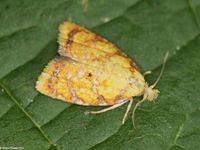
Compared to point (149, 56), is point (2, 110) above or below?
above

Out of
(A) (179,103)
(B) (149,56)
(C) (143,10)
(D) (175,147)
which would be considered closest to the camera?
(D) (175,147)

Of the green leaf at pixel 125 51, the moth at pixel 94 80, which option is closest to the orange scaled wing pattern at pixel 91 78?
the moth at pixel 94 80

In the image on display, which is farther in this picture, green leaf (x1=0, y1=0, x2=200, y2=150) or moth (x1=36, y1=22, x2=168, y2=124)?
moth (x1=36, y1=22, x2=168, y2=124)

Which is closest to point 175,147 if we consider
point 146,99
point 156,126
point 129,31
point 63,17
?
point 156,126

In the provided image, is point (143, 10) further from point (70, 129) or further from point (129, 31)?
point (70, 129)

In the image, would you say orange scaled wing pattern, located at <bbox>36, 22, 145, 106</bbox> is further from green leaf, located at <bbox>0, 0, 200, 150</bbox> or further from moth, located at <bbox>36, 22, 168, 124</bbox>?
green leaf, located at <bbox>0, 0, 200, 150</bbox>

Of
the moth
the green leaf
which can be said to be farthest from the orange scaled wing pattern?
the green leaf

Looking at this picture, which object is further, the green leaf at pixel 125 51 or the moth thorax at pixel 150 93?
the moth thorax at pixel 150 93

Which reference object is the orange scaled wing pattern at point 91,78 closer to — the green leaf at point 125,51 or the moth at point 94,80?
the moth at point 94,80
